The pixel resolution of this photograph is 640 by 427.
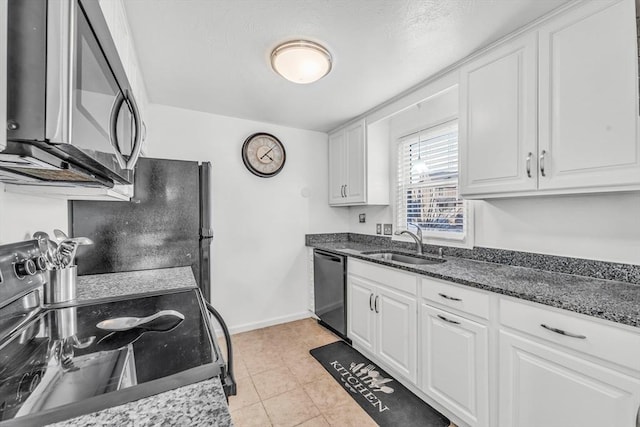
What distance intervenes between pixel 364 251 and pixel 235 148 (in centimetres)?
174

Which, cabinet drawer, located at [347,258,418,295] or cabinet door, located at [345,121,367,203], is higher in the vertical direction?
cabinet door, located at [345,121,367,203]

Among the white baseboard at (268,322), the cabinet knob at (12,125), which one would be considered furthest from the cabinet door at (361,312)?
Result: the cabinet knob at (12,125)

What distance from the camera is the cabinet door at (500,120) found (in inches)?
61.0

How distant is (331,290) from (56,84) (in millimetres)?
2670

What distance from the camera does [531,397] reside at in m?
1.27

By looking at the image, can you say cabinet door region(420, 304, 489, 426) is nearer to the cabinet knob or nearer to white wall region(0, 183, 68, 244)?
the cabinet knob

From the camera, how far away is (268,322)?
3129mm

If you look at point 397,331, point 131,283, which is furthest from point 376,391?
point 131,283

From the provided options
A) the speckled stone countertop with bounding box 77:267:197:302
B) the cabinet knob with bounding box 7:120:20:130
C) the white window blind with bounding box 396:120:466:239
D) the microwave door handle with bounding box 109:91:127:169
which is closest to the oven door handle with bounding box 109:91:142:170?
the microwave door handle with bounding box 109:91:127:169

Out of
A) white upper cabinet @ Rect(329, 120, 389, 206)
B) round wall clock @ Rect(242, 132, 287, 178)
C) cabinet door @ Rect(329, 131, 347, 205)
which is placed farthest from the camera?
cabinet door @ Rect(329, 131, 347, 205)

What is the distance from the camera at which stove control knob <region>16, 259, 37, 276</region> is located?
950 mm

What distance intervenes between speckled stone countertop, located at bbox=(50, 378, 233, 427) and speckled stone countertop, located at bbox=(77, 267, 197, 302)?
2.87 ft

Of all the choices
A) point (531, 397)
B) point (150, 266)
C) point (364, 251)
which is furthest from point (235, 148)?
point (531, 397)

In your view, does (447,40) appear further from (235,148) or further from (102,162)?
(235,148)
